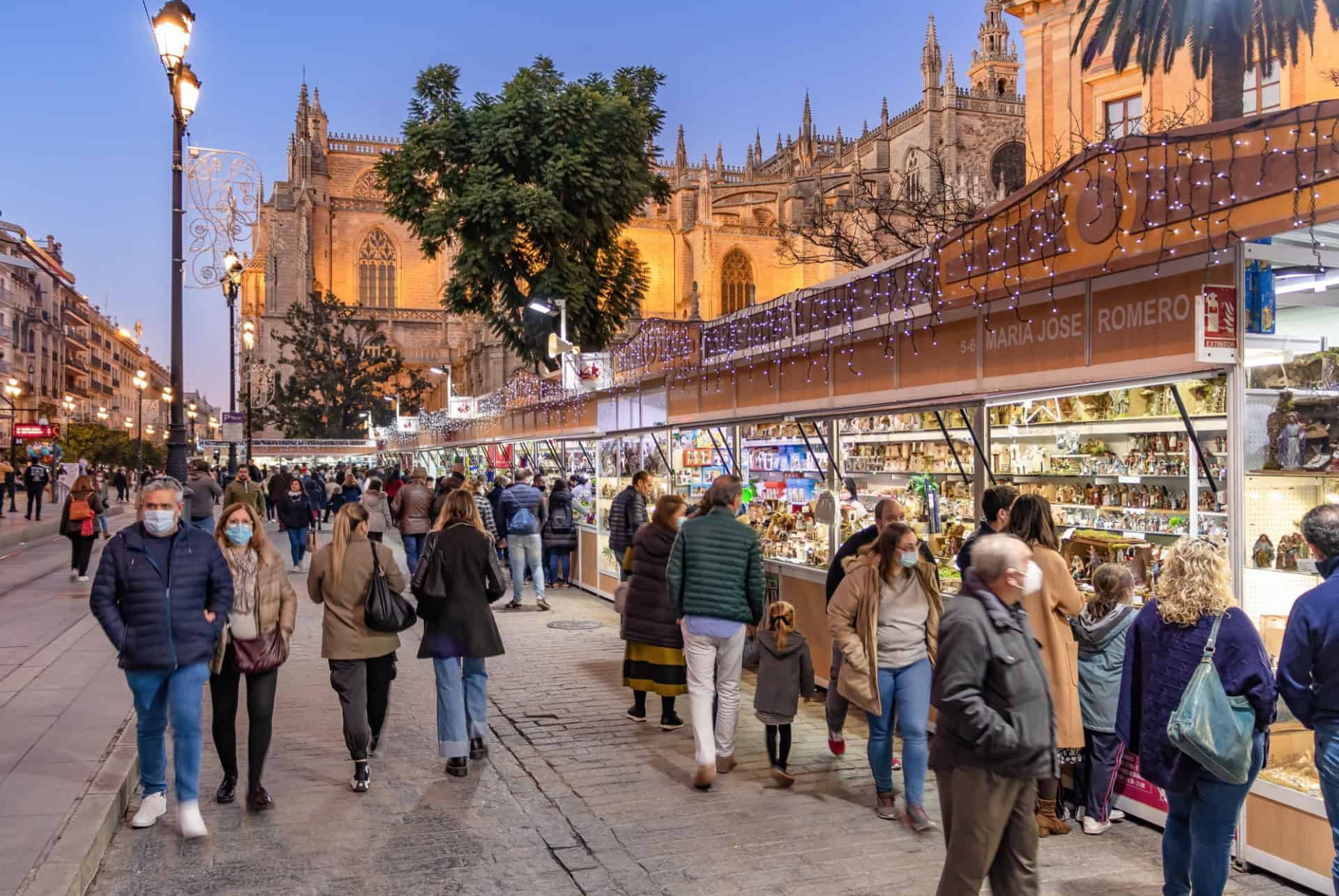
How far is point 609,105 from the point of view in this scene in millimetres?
24438

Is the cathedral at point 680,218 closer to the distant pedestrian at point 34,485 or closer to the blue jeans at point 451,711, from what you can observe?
the distant pedestrian at point 34,485

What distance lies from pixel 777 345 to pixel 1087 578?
13.7ft

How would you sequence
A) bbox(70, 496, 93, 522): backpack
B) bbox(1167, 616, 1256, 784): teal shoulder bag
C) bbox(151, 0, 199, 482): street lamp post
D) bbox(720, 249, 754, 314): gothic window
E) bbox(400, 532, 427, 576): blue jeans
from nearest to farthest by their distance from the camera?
bbox(1167, 616, 1256, 784): teal shoulder bag
bbox(151, 0, 199, 482): street lamp post
bbox(400, 532, 427, 576): blue jeans
bbox(70, 496, 93, 522): backpack
bbox(720, 249, 754, 314): gothic window

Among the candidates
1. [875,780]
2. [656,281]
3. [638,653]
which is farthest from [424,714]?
[656,281]

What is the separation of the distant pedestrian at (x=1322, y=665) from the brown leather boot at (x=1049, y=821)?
1608mm

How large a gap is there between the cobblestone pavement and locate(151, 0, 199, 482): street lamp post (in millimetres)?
5600

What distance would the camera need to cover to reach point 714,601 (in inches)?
233

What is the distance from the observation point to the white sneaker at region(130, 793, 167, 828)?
204 inches

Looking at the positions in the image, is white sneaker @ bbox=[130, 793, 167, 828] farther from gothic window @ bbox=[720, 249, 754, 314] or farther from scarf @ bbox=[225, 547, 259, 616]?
gothic window @ bbox=[720, 249, 754, 314]

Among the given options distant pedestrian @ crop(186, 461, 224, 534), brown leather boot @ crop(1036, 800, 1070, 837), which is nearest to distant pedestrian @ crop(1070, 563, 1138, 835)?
brown leather boot @ crop(1036, 800, 1070, 837)

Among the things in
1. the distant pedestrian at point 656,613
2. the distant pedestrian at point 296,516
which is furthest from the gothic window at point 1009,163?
the distant pedestrian at point 656,613

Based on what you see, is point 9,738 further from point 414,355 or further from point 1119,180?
point 414,355

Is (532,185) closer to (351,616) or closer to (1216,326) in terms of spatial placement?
(351,616)

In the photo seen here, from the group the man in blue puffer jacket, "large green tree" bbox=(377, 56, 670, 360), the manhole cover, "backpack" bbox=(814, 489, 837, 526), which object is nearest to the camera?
the man in blue puffer jacket
